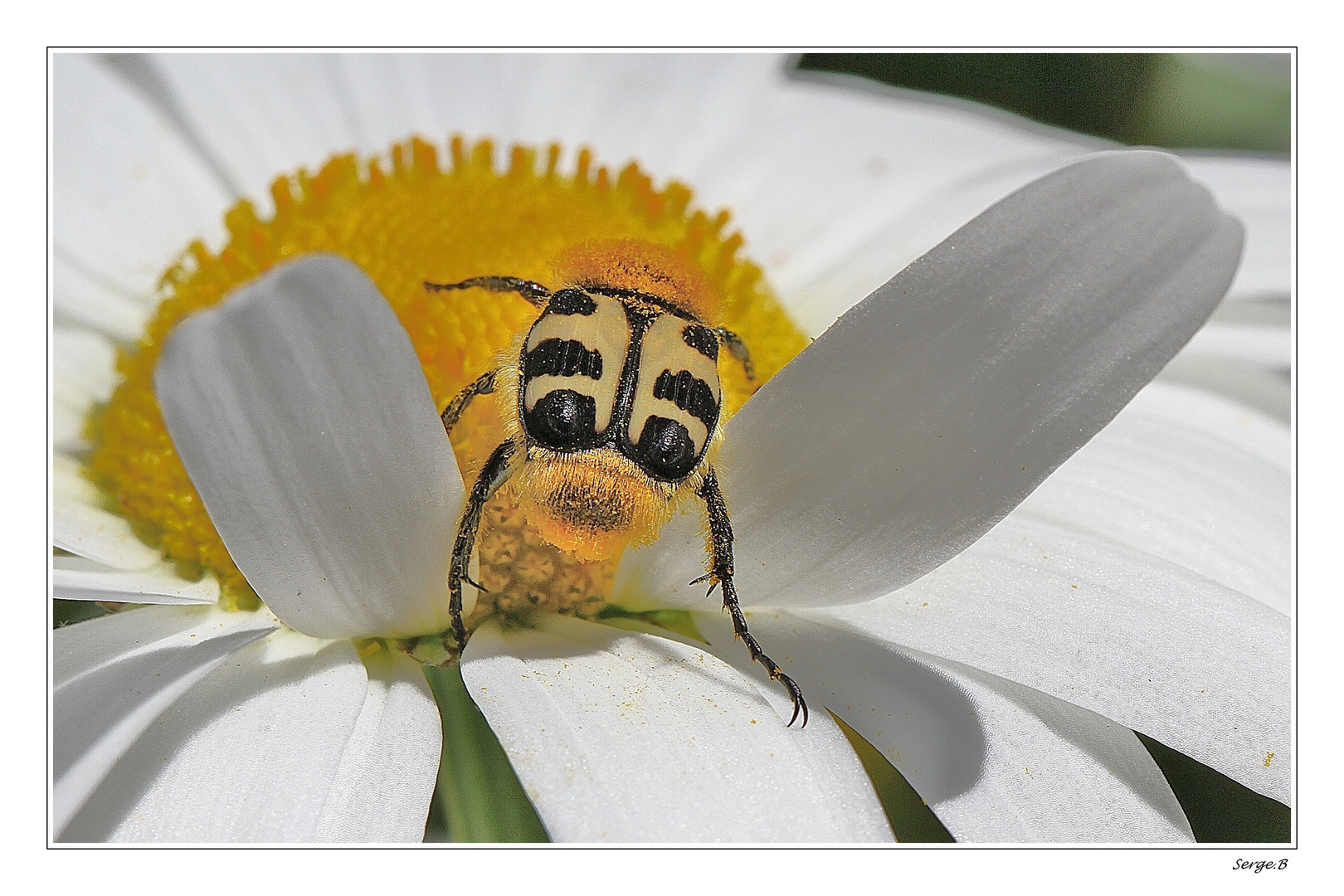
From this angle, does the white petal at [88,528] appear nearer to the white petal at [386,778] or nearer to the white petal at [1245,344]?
the white petal at [386,778]

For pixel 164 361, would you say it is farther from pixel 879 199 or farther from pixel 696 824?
pixel 879 199

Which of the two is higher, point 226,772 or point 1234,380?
point 1234,380

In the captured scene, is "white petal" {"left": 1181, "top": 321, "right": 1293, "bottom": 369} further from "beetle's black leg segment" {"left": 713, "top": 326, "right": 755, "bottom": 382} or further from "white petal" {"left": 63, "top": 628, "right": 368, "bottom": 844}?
"white petal" {"left": 63, "top": 628, "right": 368, "bottom": 844}

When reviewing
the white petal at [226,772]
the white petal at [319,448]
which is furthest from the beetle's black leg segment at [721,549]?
the white petal at [226,772]

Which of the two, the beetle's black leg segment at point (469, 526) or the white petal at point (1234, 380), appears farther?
the white petal at point (1234, 380)

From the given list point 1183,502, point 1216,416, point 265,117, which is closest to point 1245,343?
point 1216,416

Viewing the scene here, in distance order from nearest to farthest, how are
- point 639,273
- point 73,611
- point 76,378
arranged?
point 73,611 → point 639,273 → point 76,378

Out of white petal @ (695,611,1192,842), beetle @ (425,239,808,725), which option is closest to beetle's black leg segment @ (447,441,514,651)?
beetle @ (425,239,808,725)

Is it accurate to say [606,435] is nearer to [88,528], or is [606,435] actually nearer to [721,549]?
[721,549]
